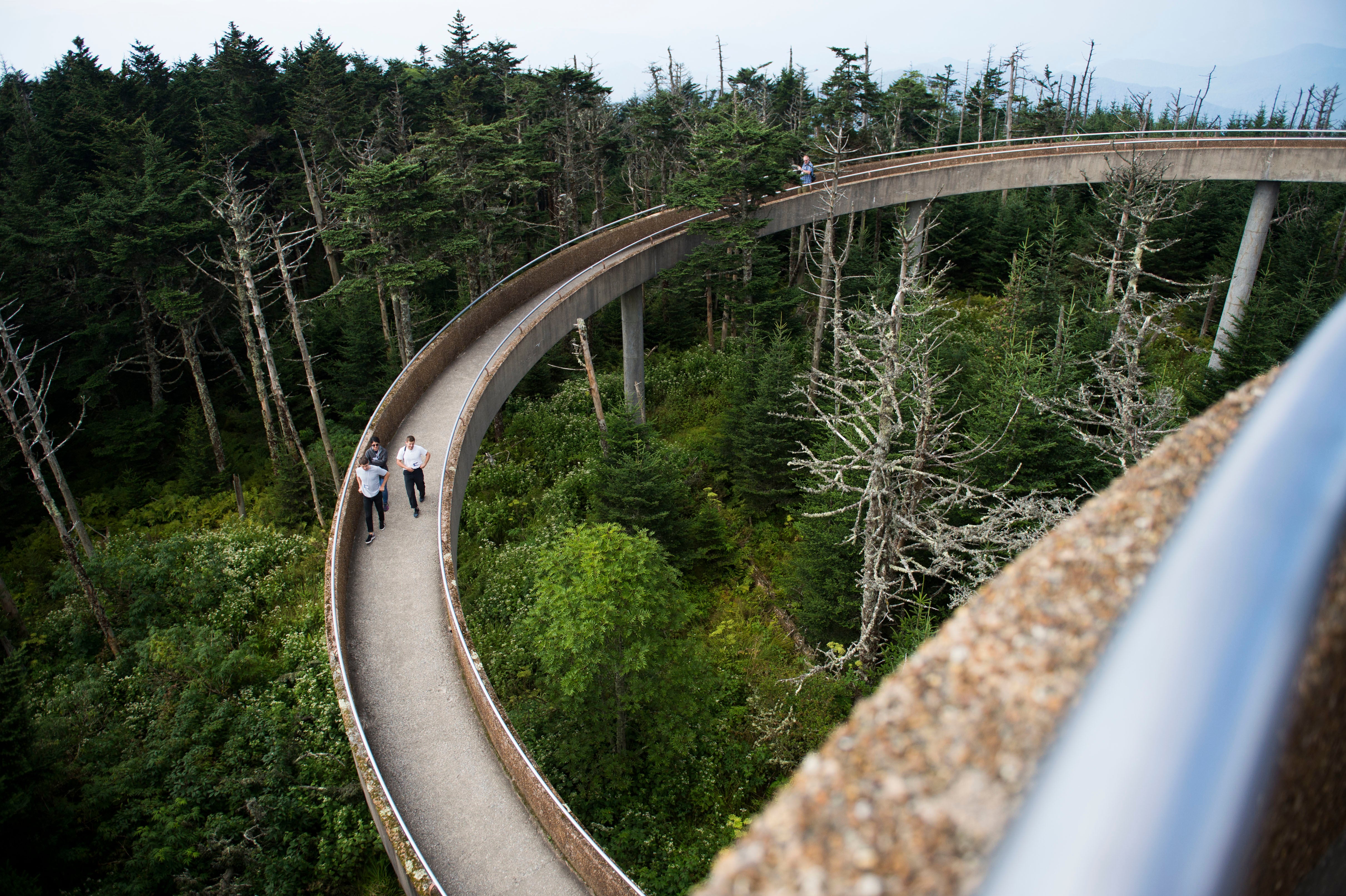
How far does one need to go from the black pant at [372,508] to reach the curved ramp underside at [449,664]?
0.71 feet

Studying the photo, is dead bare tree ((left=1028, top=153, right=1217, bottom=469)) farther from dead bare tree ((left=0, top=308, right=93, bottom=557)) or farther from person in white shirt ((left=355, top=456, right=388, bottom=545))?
dead bare tree ((left=0, top=308, right=93, bottom=557))

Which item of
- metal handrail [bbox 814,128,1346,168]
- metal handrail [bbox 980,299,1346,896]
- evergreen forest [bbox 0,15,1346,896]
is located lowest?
evergreen forest [bbox 0,15,1346,896]

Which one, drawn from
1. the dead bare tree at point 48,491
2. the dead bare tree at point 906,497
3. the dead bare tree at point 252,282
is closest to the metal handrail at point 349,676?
the dead bare tree at point 252,282

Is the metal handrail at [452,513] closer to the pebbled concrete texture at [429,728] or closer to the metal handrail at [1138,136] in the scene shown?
the pebbled concrete texture at [429,728]

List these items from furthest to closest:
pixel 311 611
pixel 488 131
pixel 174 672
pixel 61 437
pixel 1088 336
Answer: pixel 61 437 < pixel 488 131 < pixel 1088 336 < pixel 311 611 < pixel 174 672

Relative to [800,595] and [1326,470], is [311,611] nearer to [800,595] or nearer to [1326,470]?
[800,595]

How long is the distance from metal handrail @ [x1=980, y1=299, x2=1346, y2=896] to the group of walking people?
12.2 metres

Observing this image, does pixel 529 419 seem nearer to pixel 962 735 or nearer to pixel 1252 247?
pixel 962 735

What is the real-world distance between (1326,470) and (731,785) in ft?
42.8

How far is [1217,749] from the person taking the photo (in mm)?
1026

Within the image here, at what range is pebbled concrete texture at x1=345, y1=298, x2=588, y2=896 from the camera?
8266 millimetres

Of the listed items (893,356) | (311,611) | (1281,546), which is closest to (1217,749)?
(1281,546)

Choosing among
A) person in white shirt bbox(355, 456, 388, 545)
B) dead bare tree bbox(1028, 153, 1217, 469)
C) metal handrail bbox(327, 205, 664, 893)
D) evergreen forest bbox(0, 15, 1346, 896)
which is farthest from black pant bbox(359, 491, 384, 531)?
dead bare tree bbox(1028, 153, 1217, 469)

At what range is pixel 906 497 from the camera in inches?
505
